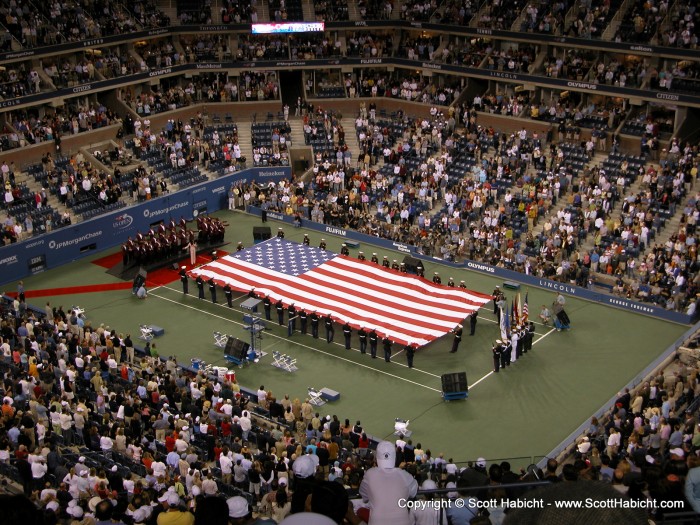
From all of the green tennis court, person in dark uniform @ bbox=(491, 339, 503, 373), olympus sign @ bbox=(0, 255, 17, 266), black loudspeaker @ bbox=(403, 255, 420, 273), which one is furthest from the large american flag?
olympus sign @ bbox=(0, 255, 17, 266)

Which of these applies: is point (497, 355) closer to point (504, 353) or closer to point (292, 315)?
point (504, 353)

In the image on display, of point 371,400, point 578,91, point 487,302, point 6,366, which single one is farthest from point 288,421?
point 578,91

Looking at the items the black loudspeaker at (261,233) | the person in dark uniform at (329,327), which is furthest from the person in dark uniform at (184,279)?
the person in dark uniform at (329,327)

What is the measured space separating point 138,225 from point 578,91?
23809mm

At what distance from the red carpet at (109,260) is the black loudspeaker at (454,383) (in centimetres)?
1863

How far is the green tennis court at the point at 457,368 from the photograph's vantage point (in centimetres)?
2898

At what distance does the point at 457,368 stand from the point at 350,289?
606 cm

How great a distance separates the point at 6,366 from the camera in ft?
97.2

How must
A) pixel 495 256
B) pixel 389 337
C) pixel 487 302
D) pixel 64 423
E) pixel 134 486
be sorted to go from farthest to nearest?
pixel 495 256 < pixel 487 302 < pixel 389 337 < pixel 64 423 < pixel 134 486

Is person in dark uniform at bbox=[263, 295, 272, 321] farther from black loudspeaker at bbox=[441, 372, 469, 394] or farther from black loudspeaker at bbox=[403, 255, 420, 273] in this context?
black loudspeaker at bbox=[441, 372, 469, 394]

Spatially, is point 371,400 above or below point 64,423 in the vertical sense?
below

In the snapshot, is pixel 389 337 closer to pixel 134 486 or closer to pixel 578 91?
pixel 134 486

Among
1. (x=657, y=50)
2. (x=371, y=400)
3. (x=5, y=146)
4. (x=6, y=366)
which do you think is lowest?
(x=371, y=400)

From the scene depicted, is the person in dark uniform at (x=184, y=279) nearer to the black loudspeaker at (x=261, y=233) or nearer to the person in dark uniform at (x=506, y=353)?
the black loudspeaker at (x=261, y=233)
